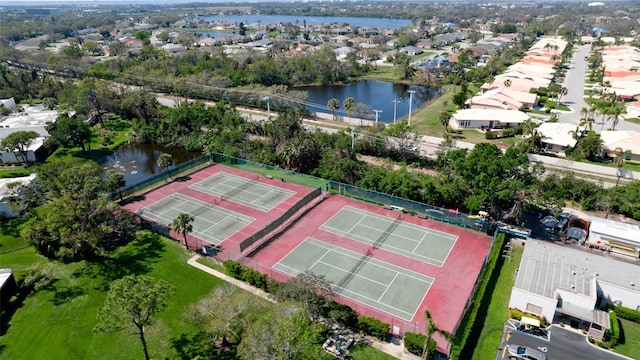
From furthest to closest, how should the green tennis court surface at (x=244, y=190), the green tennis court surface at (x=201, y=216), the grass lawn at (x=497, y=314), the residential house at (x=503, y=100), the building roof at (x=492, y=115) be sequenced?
the residential house at (x=503, y=100)
the building roof at (x=492, y=115)
the green tennis court surface at (x=244, y=190)
the green tennis court surface at (x=201, y=216)
the grass lawn at (x=497, y=314)

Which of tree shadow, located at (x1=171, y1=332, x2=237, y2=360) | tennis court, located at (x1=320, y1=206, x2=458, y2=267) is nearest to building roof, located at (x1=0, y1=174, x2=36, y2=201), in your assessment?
tree shadow, located at (x1=171, y1=332, x2=237, y2=360)

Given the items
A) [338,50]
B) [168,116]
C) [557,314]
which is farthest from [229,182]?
[338,50]

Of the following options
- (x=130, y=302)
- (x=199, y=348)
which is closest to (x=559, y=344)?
(x=199, y=348)

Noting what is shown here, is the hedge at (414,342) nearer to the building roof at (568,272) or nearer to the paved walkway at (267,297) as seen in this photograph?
the paved walkway at (267,297)

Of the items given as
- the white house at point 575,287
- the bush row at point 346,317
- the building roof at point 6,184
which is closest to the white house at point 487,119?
the white house at point 575,287

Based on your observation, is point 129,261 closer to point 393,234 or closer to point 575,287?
point 393,234

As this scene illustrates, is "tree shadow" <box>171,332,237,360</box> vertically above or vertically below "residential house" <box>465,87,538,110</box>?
below

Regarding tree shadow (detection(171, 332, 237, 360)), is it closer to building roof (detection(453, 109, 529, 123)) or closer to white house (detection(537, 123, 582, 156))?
white house (detection(537, 123, 582, 156))
